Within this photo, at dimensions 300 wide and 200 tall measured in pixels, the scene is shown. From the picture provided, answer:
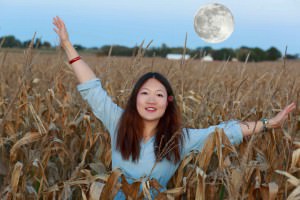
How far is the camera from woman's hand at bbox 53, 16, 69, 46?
3006 mm

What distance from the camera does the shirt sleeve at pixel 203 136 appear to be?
2.67 meters

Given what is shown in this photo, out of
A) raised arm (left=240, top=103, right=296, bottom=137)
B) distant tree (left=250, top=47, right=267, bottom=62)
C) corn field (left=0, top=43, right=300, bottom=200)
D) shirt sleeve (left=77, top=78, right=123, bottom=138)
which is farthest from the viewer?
distant tree (left=250, top=47, right=267, bottom=62)

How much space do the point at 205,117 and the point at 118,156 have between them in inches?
40.5

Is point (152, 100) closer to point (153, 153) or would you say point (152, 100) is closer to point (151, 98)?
point (151, 98)

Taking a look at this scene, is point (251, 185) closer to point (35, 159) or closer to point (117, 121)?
point (117, 121)

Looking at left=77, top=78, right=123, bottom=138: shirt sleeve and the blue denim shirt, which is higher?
left=77, top=78, right=123, bottom=138: shirt sleeve

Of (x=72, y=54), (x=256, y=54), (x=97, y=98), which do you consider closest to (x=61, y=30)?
(x=72, y=54)

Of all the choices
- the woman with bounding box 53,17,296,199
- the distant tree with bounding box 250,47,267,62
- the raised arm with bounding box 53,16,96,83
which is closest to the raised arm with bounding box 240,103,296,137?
the woman with bounding box 53,17,296,199

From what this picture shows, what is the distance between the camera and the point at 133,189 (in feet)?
7.37

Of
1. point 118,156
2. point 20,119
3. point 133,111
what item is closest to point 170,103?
point 133,111

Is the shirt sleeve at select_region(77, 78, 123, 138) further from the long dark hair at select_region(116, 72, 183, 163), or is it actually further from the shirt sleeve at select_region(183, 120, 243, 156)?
the shirt sleeve at select_region(183, 120, 243, 156)

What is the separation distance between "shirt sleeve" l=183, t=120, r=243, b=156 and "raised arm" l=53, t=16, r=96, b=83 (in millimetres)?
810

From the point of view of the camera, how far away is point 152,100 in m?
2.66

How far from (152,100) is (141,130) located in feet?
0.76
